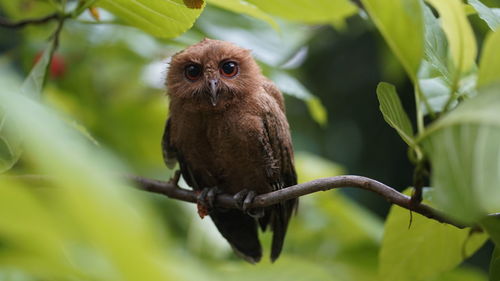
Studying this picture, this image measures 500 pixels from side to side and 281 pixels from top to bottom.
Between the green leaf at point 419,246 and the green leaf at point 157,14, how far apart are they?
1.08 metres

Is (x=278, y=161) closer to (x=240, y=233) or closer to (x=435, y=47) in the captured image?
(x=240, y=233)

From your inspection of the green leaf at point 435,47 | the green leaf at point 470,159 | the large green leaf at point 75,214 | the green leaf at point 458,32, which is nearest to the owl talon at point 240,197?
the green leaf at point 435,47

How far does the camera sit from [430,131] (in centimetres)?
136

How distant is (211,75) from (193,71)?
14 centimetres

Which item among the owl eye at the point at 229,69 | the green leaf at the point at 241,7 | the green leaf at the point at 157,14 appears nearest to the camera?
the green leaf at the point at 157,14

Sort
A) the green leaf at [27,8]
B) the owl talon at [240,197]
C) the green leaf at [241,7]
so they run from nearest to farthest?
1. the green leaf at [241,7]
2. the owl talon at [240,197]
3. the green leaf at [27,8]

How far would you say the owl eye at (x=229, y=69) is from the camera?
3.25 meters

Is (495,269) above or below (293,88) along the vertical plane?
below

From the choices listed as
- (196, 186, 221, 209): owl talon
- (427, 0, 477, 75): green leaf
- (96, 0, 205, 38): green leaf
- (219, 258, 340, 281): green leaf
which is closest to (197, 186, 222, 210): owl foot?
(196, 186, 221, 209): owl talon

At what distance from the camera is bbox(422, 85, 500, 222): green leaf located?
1182 mm

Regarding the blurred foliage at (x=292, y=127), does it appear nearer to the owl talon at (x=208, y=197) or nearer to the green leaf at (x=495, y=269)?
the green leaf at (x=495, y=269)

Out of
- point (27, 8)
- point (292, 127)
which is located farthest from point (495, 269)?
point (292, 127)

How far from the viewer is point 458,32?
151 centimetres

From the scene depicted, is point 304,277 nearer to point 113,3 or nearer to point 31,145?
point 113,3
